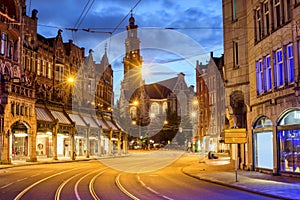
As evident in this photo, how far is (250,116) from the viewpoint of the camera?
3041 cm

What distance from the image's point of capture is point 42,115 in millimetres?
50062

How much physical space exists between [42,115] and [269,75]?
30.6 metres

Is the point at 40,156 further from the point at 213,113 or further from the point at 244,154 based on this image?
the point at 213,113

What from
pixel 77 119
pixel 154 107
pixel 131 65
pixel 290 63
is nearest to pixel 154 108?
pixel 154 107

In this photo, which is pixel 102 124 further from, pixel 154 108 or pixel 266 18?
pixel 154 108

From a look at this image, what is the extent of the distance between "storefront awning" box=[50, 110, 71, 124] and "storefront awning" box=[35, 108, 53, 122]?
1626 millimetres

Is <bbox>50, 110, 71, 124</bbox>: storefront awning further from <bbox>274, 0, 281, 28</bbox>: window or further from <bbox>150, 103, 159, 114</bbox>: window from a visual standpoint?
<bbox>150, 103, 159, 114</bbox>: window

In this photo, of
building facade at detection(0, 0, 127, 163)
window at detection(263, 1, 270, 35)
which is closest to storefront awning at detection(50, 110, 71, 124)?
building facade at detection(0, 0, 127, 163)

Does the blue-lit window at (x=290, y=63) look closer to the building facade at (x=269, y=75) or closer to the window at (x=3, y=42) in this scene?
the building facade at (x=269, y=75)

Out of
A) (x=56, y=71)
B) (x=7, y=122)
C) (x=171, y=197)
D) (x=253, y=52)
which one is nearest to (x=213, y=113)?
(x=56, y=71)

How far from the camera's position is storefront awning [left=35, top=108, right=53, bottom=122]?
48906 millimetres

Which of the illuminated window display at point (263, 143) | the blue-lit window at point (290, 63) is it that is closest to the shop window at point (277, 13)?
the blue-lit window at point (290, 63)

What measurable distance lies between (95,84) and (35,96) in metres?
29.4

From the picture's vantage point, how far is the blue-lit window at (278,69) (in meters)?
25.5
